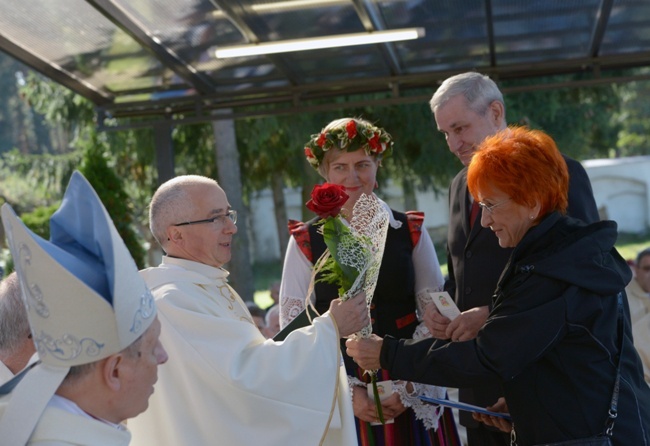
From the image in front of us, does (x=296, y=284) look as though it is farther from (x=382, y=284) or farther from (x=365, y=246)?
(x=365, y=246)

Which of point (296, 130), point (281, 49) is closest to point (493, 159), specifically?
point (281, 49)

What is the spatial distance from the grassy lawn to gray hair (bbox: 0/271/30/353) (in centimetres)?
2114

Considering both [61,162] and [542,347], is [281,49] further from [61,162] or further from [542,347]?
[61,162]

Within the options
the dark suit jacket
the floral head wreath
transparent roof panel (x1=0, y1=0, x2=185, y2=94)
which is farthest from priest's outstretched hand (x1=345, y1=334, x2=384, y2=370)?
transparent roof panel (x1=0, y1=0, x2=185, y2=94)

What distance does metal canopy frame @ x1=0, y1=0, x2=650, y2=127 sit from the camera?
22.5 feet

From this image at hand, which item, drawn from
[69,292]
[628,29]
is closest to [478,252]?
[69,292]

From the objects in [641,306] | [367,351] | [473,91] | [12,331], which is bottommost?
[641,306]

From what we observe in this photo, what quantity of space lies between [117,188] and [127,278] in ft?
30.0

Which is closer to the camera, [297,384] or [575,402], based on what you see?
[575,402]

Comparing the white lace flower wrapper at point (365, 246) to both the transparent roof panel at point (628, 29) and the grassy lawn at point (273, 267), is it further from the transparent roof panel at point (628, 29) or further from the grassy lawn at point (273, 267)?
the grassy lawn at point (273, 267)

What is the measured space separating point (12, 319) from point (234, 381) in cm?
84

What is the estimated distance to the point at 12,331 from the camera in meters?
3.57

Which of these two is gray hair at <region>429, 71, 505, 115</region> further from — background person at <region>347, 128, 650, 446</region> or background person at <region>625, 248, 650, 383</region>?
background person at <region>625, 248, 650, 383</region>

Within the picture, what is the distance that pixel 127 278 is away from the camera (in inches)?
94.6
